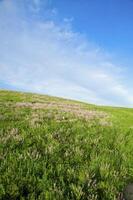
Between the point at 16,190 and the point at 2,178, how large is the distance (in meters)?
0.59

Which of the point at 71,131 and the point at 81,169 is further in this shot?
the point at 71,131

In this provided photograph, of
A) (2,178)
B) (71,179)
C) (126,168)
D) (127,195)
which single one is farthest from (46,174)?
(126,168)

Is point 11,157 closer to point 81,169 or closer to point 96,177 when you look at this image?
point 81,169

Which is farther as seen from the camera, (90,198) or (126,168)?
(126,168)

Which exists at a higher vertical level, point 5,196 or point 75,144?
point 75,144

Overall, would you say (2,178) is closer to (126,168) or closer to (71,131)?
(126,168)

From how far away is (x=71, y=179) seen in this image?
532cm

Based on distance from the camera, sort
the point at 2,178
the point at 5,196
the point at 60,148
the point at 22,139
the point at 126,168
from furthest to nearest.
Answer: the point at 22,139, the point at 60,148, the point at 126,168, the point at 2,178, the point at 5,196

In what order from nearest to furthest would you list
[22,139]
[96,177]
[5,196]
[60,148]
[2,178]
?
1. [5,196]
2. [2,178]
3. [96,177]
4. [60,148]
5. [22,139]

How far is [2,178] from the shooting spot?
16.5 ft

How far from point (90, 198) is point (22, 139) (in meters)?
4.00

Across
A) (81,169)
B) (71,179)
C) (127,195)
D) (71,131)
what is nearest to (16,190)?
(71,179)

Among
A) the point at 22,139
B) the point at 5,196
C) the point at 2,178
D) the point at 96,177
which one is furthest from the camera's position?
the point at 22,139

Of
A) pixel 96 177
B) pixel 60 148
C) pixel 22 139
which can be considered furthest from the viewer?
pixel 22 139
